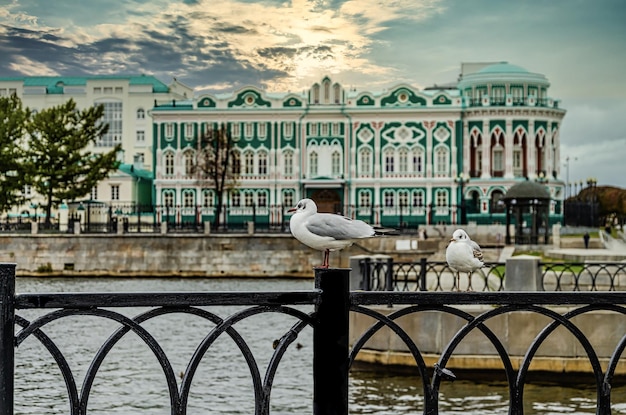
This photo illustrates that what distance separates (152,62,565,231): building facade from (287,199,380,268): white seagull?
69.8 m

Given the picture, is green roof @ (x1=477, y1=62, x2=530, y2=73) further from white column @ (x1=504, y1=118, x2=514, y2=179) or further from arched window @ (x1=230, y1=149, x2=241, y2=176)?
arched window @ (x1=230, y1=149, x2=241, y2=176)

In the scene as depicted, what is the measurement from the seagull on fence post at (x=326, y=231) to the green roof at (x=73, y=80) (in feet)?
308

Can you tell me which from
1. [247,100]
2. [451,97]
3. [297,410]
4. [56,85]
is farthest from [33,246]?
[56,85]

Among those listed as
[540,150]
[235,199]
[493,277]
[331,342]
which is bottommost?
[493,277]

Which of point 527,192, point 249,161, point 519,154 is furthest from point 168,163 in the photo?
point 527,192

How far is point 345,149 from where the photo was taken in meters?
77.6

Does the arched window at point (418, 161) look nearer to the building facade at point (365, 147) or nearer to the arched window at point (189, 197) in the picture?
the building facade at point (365, 147)

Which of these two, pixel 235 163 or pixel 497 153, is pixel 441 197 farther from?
pixel 235 163

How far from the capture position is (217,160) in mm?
74688

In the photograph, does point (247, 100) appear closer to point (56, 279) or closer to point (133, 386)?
point (56, 279)

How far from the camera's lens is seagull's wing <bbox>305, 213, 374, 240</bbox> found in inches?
227

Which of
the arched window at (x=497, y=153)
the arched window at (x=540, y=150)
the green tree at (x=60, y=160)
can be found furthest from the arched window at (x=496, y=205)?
the green tree at (x=60, y=160)

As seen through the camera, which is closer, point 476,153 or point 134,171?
point 476,153

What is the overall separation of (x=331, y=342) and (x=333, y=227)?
1.74m
